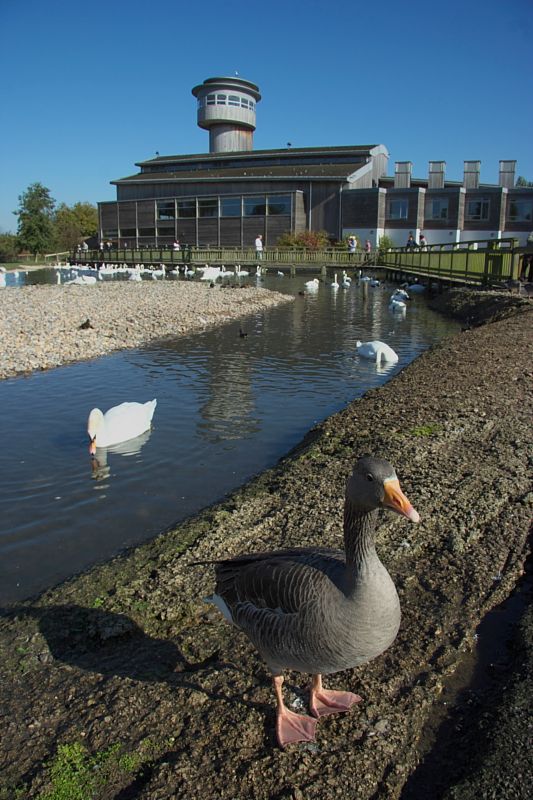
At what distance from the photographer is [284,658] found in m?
3.16

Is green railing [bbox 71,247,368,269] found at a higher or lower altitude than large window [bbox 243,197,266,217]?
lower

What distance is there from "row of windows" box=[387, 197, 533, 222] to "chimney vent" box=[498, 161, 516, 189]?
469 centimetres

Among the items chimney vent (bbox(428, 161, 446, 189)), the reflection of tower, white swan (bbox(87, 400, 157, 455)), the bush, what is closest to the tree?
the reflection of tower

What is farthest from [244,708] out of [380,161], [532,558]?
[380,161]

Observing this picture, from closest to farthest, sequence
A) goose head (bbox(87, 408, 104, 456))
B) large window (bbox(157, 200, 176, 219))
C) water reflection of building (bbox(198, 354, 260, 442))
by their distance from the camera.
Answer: goose head (bbox(87, 408, 104, 456)), water reflection of building (bbox(198, 354, 260, 442)), large window (bbox(157, 200, 176, 219))

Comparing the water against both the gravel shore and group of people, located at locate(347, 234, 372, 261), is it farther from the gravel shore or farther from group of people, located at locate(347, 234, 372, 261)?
group of people, located at locate(347, 234, 372, 261)

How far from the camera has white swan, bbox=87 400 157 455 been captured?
8523 millimetres

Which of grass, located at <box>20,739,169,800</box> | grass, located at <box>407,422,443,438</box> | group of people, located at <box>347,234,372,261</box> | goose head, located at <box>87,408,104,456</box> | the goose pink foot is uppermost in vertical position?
group of people, located at <box>347,234,372,261</box>

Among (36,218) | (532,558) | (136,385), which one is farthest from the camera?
(36,218)

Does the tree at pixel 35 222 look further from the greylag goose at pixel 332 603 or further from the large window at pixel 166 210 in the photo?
the greylag goose at pixel 332 603

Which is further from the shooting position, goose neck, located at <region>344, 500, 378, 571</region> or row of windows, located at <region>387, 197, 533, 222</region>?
row of windows, located at <region>387, 197, 533, 222</region>

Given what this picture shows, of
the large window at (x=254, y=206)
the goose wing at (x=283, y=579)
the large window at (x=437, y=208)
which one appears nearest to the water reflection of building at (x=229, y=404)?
the goose wing at (x=283, y=579)

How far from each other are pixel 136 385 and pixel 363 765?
35.0 ft

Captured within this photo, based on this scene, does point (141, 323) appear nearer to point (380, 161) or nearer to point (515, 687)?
point (515, 687)
